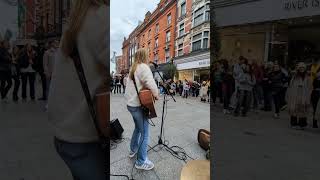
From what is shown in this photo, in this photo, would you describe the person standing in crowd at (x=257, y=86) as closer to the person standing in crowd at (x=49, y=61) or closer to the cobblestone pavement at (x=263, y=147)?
the cobblestone pavement at (x=263, y=147)

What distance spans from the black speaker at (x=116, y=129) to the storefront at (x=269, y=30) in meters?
0.53

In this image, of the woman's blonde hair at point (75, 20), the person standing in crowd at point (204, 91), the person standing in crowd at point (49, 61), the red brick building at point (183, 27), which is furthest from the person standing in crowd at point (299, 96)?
the person standing in crowd at point (49, 61)

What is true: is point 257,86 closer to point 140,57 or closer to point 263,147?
point 263,147

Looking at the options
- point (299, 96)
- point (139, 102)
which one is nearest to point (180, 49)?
point (139, 102)

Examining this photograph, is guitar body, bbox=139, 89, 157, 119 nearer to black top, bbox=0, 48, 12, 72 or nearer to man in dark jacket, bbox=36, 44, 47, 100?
man in dark jacket, bbox=36, 44, 47, 100

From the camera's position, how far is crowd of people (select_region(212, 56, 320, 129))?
1164 mm

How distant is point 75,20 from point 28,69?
34 cm

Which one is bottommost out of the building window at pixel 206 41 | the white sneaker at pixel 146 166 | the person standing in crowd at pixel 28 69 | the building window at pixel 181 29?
the white sneaker at pixel 146 166

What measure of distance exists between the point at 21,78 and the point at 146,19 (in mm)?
594

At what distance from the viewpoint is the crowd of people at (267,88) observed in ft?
3.82

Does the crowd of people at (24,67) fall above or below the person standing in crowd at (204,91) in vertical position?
above

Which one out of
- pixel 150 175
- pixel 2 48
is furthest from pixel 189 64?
pixel 2 48

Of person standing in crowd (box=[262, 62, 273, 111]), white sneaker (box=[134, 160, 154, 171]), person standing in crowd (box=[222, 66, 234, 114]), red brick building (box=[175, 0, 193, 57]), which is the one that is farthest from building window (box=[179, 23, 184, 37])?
white sneaker (box=[134, 160, 154, 171])

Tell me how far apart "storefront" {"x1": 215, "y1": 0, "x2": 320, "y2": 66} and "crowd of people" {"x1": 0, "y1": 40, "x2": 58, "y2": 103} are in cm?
70
